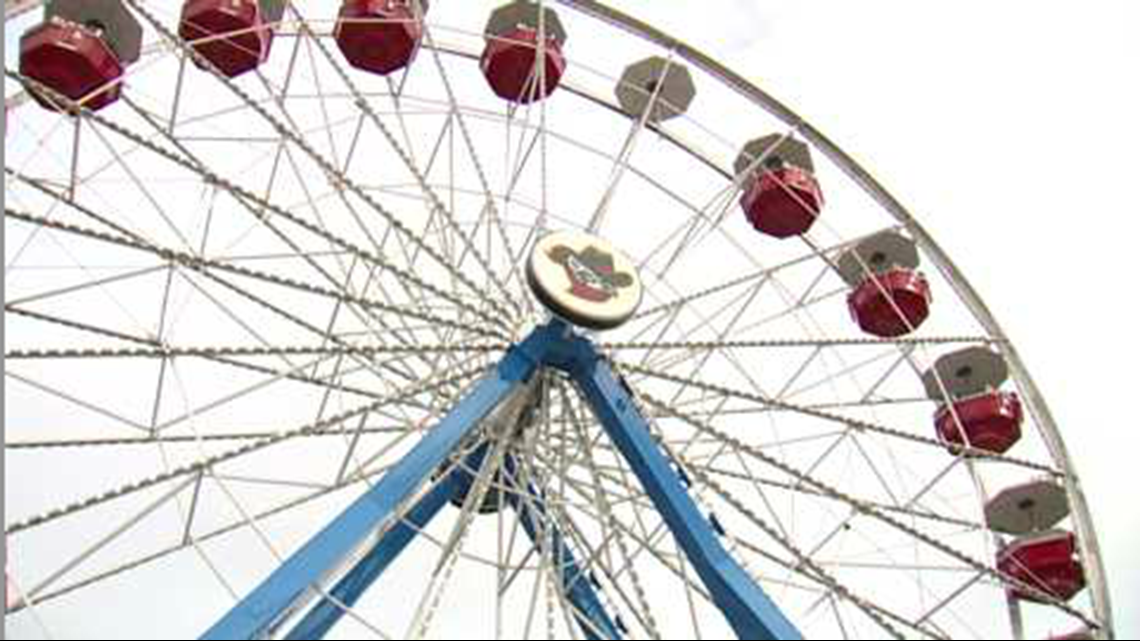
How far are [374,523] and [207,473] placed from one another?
1.40 m

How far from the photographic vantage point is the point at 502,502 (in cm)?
1107

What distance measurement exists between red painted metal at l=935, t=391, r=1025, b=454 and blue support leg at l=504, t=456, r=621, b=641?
4.43 meters

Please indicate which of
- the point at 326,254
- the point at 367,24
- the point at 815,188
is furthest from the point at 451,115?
the point at 815,188

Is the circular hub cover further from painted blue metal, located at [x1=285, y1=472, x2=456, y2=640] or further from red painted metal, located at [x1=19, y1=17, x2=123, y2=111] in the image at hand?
red painted metal, located at [x1=19, y1=17, x2=123, y2=111]

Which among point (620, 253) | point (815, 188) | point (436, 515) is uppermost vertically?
point (815, 188)

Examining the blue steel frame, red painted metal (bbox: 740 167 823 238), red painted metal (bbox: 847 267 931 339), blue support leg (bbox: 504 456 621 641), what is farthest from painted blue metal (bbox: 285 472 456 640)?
red painted metal (bbox: 847 267 931 339)

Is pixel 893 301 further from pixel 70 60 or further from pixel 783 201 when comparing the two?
pixel 70 60

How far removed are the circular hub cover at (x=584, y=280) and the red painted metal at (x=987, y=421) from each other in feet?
15.4

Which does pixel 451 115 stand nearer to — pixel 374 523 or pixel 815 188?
pixel 815 188

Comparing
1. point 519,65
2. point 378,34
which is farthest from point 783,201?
point 378,34

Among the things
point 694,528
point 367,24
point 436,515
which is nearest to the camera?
point 694,528

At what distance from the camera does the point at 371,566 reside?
9930 mm

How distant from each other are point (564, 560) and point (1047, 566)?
5.28m

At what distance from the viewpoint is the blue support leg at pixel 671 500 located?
31.2 ft
